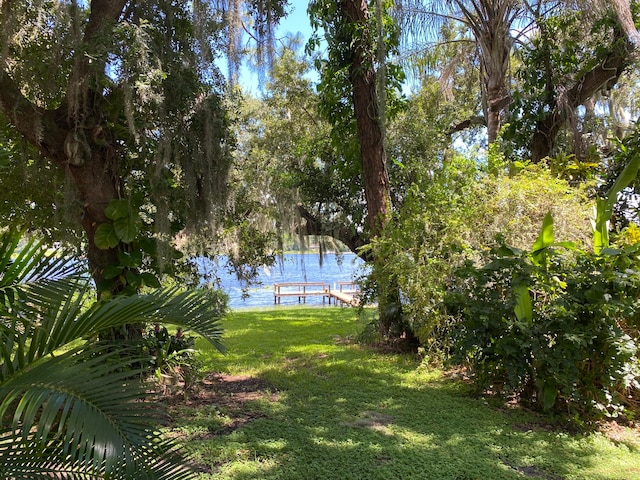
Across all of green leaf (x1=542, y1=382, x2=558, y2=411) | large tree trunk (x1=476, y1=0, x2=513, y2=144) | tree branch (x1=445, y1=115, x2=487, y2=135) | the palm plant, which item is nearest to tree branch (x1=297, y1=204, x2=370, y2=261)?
tree branch (x1=445, y1=115, x2=487, y2=135)

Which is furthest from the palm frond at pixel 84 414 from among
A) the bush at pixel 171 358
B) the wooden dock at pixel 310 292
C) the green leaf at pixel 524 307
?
the wooden dock at pixel 310 292

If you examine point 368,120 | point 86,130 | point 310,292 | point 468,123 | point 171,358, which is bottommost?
point 310,292

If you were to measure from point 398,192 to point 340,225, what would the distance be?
1.34 metres

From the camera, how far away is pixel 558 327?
3213mm

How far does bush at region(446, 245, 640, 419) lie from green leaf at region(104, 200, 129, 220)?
2705 mm

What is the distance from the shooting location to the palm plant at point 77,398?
53.3 inches

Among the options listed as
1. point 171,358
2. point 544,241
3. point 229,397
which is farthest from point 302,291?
point 544,241

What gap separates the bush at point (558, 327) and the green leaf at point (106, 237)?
273 centimetres

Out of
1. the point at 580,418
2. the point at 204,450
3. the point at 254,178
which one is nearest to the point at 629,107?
the point at 254,178

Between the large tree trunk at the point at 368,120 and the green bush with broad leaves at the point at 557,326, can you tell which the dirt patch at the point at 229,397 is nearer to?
the green bush with broad leaves at the point at 557,326

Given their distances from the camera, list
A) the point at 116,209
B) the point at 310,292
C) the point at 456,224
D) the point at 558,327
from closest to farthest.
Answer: the point at 558,327 < the point at 116,209 < the point at 456,224 < the point at 310,292

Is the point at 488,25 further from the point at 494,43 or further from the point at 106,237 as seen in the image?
the point at 106,237

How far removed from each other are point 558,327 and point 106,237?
3.50 m

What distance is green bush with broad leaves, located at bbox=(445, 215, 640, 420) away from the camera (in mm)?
3062
